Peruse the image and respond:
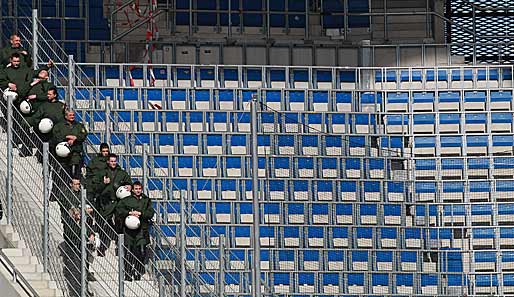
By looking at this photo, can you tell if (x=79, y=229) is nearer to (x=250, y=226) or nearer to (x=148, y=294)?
(x=148, y=294)

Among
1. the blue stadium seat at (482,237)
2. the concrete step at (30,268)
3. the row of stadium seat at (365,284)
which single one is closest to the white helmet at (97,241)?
the concrete step at (30,268)

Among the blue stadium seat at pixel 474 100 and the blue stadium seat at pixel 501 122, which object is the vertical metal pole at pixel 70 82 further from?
the blue stadium seat at pixel 501 122

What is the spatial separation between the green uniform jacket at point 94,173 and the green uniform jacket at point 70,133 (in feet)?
0.67

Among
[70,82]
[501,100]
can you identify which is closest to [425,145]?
[501,100]

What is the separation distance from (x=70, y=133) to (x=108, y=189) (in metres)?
0.65

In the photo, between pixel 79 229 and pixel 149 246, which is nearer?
pixel 79 229

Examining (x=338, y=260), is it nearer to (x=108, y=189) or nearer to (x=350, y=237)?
(x=350, y=237)

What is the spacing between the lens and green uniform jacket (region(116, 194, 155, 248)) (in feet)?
52.7

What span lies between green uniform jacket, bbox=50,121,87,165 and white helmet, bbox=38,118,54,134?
0.15 feet

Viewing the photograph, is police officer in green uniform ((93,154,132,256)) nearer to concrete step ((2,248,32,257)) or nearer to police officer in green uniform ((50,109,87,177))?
police officer in green uniform ((50,109,87,177))

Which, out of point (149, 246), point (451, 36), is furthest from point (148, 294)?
point (451, 36)

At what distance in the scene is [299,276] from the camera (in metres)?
20.3

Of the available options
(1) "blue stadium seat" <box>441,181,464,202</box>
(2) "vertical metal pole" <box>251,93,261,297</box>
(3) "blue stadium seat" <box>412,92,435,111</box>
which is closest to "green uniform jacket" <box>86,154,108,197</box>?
(2) "vertical metal pole" <box>251,93,261,297</box>

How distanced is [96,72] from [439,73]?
4.66 meters
